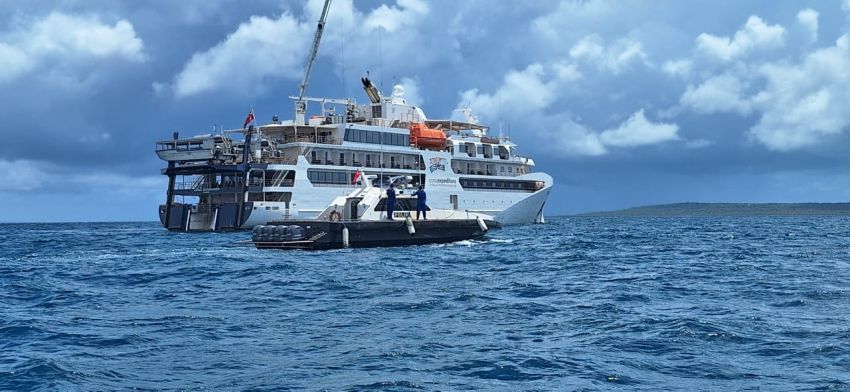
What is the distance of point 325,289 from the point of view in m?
24.3

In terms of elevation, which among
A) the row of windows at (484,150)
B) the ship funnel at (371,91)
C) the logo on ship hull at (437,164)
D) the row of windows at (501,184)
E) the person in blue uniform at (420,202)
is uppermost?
the ship funnel at (371,91)

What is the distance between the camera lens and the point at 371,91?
266 feet

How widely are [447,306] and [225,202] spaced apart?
49.4 metres

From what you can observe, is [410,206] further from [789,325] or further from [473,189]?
[473,189]

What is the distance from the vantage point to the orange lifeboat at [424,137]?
77.3 meters

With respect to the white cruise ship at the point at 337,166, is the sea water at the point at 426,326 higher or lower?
lower

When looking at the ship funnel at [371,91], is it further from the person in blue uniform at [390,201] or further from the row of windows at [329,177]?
the person in blue uniform at [390,201]

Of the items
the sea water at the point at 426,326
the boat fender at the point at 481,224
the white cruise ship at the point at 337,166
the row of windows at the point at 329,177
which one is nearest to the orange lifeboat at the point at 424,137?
the white cruise ship at the point at 337,166

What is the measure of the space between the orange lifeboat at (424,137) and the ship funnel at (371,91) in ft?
15.9

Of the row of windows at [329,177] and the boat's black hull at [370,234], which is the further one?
the row of windows at [329,177]

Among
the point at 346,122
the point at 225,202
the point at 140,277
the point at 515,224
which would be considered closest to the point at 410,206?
the point at 140,277

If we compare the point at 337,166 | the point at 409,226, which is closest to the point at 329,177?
the point at 337,166

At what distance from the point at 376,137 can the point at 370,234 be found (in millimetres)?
35200

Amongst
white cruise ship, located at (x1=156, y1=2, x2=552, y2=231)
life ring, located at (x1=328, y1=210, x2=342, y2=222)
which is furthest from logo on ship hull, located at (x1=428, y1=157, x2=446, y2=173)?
life ring, located at (x1=328, y1=210, x2=342, y2=222)
